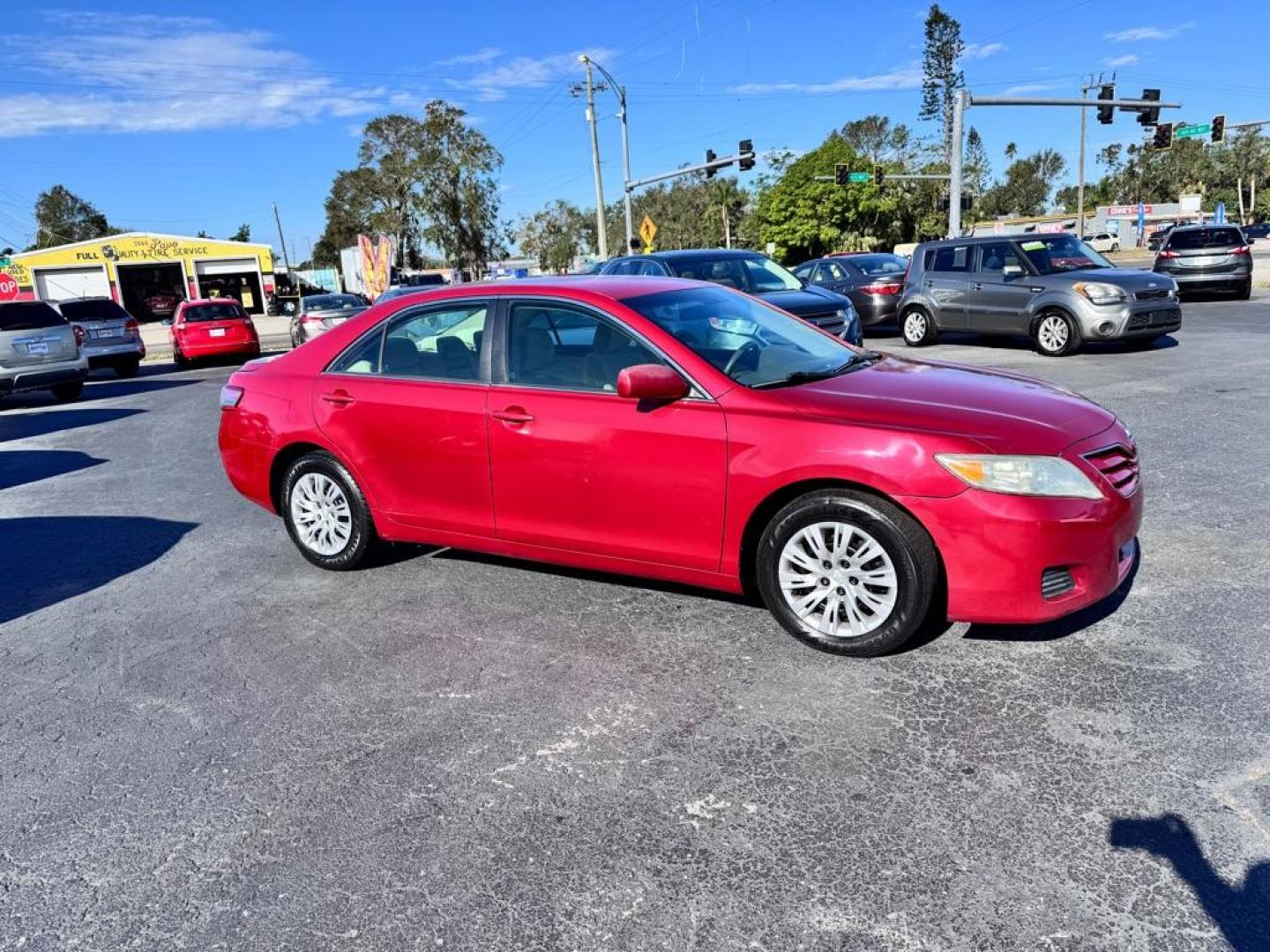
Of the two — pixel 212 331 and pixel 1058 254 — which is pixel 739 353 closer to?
pixel 1058 254

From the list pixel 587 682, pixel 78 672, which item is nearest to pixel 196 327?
pixel 78 672

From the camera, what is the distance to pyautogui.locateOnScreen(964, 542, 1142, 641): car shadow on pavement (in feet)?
12.9

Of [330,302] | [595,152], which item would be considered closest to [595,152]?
[595,152]

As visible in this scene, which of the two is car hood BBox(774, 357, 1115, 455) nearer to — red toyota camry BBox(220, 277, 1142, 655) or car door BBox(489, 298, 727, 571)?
red toyota camry BBox(220, 277, 1142, 655)

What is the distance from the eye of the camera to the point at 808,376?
4211 mm

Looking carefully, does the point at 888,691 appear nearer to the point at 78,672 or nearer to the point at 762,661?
the point at 762,661

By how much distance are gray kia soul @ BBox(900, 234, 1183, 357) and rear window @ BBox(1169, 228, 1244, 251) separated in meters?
7.77

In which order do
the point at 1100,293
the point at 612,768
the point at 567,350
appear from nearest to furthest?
1. the point at 612,768
2. the point at 567,350
3. the point at 1100,293

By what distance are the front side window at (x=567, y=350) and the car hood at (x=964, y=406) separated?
78 centimetres

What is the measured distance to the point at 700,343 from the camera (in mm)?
4215

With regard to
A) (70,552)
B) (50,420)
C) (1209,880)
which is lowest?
(1209,880)

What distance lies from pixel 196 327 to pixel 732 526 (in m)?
19.9

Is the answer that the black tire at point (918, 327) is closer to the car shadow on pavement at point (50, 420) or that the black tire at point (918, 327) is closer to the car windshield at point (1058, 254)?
the car windshield at point (1058, 254)

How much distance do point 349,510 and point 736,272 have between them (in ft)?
25.0
